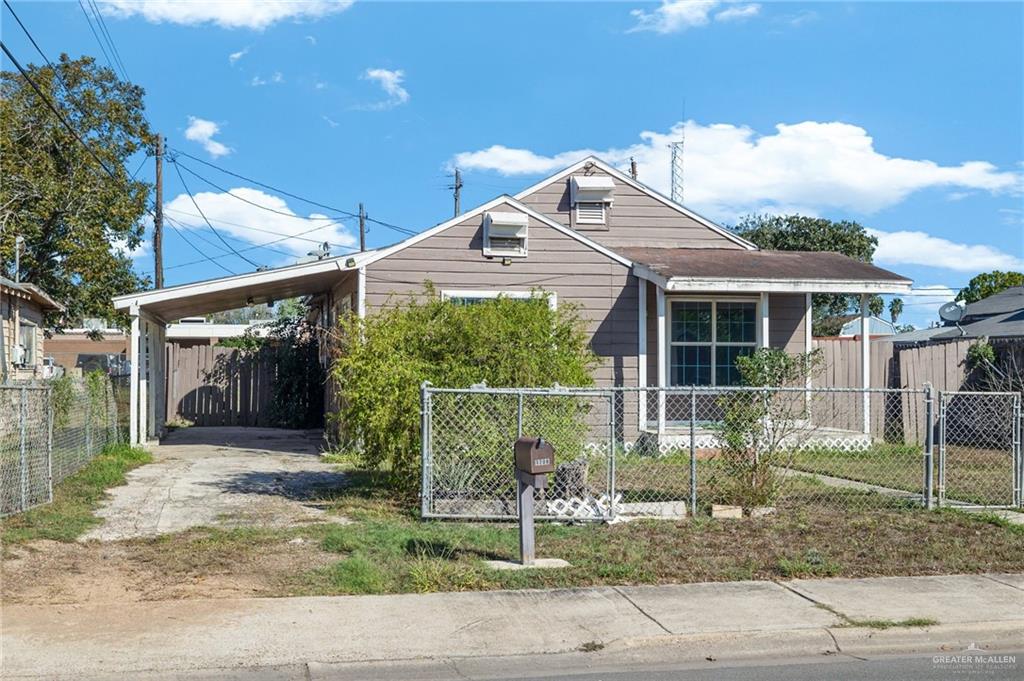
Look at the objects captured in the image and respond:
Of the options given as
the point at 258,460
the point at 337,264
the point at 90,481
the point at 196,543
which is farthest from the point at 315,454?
the point at 196,543

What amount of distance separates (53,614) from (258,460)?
8761mm

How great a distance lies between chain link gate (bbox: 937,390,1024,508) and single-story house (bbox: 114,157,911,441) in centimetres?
228

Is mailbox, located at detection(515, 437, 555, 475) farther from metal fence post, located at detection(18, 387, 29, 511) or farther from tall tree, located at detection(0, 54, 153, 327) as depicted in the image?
tall tree, located at detection(0, 54, 153, 327)

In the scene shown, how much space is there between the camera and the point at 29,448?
11.0m

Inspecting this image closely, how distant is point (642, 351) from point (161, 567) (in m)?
10.3

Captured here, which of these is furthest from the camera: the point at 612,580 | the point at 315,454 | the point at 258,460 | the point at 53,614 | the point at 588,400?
the point at 315,454

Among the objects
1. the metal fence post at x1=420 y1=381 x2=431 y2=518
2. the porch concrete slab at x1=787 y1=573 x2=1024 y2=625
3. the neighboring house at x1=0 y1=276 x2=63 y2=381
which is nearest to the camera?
the porch concrete slab at x1=787 y1=573 x2=1024 y2=625

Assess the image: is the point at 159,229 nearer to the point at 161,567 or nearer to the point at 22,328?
the point at 22,328

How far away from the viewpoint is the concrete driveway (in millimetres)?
10219

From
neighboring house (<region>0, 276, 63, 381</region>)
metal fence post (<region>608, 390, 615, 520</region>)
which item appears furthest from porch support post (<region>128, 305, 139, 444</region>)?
metal fence post (<region>608, 390, 615, 520</region>)

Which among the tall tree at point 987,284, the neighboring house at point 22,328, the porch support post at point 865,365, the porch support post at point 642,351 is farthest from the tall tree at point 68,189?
the tall tree at point 987,284

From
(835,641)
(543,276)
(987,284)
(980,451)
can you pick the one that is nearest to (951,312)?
(980,451)

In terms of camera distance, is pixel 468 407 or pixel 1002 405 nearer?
pixel 468 407

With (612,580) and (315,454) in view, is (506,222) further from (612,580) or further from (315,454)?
(612,580)
